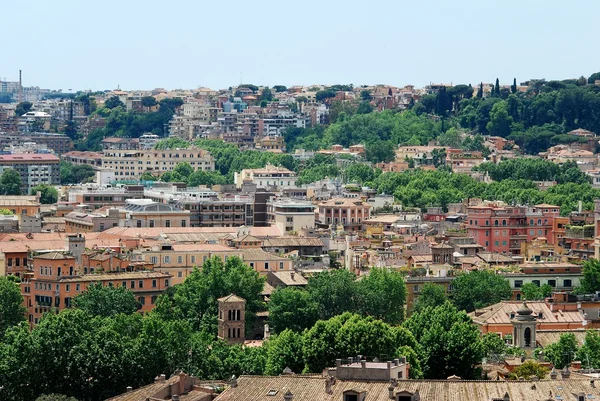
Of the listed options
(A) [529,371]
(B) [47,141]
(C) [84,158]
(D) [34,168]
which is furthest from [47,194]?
(A) [529,371]

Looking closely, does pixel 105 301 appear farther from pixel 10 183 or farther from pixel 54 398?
pixel 10 183

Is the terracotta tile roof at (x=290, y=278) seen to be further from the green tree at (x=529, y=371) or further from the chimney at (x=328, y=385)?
the chimney at (x=328, y=385)

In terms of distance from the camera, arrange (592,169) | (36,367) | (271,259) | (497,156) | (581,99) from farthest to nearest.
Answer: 1. (581,99)
2. (497,156)
3. (592,169)
4. (271,259)
5. (36,367)

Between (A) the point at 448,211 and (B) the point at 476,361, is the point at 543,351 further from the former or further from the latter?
(A) the point at 448,211

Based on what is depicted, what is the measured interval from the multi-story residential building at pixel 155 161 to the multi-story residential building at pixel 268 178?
722 inches

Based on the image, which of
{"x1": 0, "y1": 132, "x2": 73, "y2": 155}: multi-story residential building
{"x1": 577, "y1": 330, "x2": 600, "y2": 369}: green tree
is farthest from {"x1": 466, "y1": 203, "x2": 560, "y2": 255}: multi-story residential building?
{"x1": 0, "y1": 132, "x2": 73, "y2": 155}: multi-story residential building

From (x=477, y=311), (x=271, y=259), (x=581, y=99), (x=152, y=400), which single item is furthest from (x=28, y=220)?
(x=581, y=99)

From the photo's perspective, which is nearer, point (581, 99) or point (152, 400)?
point (152, 400)

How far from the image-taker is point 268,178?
13750 centimetres

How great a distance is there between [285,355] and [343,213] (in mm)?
51751

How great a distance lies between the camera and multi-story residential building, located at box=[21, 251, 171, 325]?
74.1 m

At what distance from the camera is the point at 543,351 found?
59094mm

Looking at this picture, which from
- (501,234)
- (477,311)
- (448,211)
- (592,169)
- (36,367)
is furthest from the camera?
(592,169)

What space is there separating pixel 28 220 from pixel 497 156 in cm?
6459
